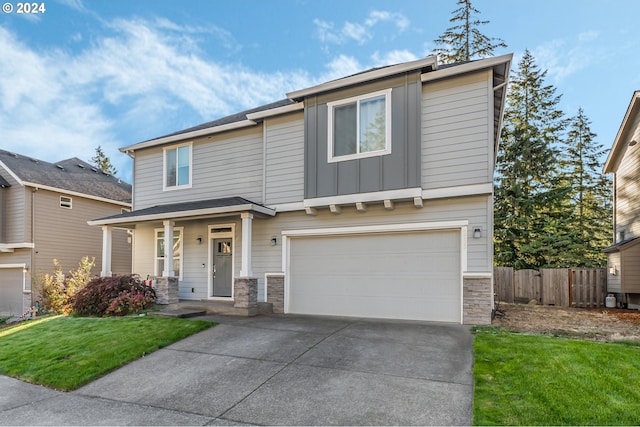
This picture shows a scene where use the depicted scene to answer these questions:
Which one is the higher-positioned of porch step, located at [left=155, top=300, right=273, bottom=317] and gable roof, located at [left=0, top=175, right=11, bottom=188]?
gable roof, located at [left=0, top=175, right=11, bottom=188]

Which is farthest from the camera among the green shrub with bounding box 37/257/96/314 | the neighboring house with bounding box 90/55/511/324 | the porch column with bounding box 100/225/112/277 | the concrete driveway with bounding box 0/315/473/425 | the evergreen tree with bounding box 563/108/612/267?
the evergreen tree with bounding box 563/108/612/267

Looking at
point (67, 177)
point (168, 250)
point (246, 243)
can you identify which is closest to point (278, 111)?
point (246, 243)

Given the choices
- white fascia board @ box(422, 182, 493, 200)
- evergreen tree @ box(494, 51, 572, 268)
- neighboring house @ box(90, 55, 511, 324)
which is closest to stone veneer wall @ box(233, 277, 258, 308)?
neighboring house @ box(90, 55, 511, 324)

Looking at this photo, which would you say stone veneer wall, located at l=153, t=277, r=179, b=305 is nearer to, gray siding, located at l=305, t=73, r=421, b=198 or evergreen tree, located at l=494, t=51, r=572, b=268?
gray siding, located at l=305, t=73, r=421, b=198

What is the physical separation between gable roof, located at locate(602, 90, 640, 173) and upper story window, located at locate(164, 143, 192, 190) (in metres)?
14.9

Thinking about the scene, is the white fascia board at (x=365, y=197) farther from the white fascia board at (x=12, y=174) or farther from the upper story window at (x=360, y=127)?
the white fascia board at (x=12, y=174)

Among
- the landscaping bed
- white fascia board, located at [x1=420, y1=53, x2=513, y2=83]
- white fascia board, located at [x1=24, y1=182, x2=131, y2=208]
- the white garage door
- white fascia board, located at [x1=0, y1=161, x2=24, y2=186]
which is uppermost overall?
white fascia board, located at [x1=420, y1=53, x2=513, y2=83]

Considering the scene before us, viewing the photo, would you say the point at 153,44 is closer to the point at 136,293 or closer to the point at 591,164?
the point at 136,293

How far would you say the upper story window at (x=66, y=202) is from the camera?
16.6 meters

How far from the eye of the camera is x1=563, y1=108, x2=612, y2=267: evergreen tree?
22.9 meters

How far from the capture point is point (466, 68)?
323 inches

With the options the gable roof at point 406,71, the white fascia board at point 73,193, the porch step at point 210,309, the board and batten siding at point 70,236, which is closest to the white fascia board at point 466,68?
the gable roof at point 406,71

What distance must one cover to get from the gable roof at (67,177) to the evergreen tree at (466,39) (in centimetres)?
2117

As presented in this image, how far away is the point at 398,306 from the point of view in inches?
351
